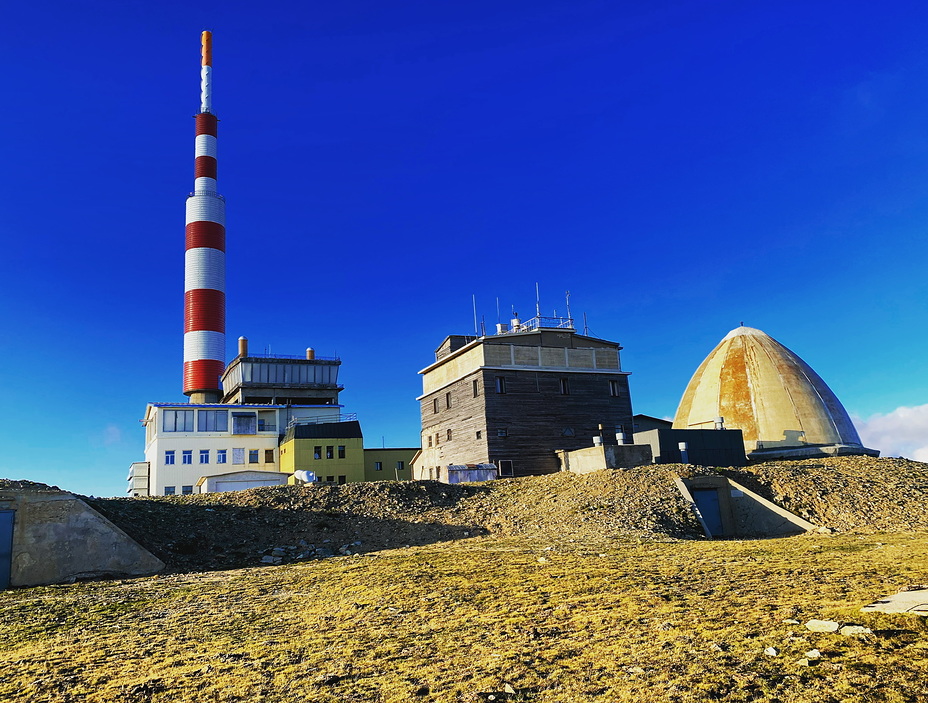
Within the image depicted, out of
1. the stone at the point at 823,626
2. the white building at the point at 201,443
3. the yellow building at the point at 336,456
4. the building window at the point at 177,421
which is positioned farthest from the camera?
the building window at the point at 177,421

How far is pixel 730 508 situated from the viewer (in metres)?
31.2

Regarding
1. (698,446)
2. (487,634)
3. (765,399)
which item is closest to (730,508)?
(698,446)

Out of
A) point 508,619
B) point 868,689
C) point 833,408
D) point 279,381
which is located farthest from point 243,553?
point 279,381

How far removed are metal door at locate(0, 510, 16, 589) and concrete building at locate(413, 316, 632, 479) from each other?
2346 centimetres

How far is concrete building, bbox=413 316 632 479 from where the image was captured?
41.5 m

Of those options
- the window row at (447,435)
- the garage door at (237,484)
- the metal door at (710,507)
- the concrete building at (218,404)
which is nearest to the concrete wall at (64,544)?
the metal door at (710,507)

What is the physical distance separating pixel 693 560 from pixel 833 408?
125ft

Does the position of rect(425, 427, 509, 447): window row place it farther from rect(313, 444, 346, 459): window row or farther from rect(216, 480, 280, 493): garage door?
rect(313, 444, 346, 459): window row

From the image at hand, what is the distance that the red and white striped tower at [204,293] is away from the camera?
Result: 69188mm

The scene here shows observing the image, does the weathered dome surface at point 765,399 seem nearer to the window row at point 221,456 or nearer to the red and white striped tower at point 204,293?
the window row at point 221,456

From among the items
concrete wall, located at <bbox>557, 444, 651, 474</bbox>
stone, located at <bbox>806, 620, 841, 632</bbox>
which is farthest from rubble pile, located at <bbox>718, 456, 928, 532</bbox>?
stone, located at <bbox>806, 620, 841, 632</bbox>

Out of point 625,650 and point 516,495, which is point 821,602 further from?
point 516,495

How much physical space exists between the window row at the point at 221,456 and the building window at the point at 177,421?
197 centimetres

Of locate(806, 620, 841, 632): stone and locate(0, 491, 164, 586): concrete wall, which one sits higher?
locate(0, 491, 164, 586): concrete wall
